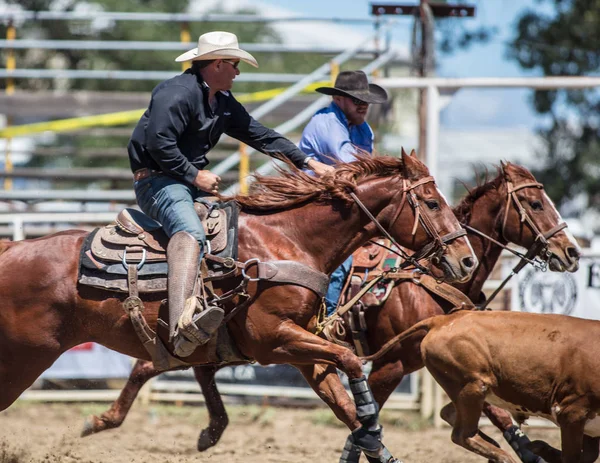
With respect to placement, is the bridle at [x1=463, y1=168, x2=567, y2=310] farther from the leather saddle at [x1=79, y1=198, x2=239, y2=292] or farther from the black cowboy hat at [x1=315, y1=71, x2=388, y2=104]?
the leather saddle at [x1=79, y1=198, x2=239, y2=292]

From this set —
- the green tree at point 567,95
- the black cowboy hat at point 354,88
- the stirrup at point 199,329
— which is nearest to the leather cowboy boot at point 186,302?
the stirrup at point 199,329

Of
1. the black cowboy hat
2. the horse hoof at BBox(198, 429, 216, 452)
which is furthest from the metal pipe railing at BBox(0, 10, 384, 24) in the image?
the horse hoof at BBox(198, 429, 216, 452)

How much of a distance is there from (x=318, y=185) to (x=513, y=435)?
6.77ft

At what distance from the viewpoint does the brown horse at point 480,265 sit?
5891 mm

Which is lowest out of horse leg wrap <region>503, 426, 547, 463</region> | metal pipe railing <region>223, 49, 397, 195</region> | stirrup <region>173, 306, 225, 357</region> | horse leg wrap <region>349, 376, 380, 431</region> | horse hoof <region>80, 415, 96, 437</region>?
horse hoof <region>80, 415, 96, 437</region>

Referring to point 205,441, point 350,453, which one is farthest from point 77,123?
point 350,453

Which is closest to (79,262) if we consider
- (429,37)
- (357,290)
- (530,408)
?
(357,290)

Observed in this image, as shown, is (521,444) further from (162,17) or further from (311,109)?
(162,17)

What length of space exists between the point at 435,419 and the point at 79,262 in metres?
4.47

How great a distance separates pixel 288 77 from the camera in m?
11.0

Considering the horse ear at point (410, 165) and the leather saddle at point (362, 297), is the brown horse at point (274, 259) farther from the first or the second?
the leather saddle at point (362, 297)

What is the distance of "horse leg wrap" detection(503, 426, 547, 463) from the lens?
545 centimetres

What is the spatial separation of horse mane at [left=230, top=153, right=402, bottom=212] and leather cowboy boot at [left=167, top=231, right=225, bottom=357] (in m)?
0.59

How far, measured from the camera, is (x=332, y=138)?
5.99 m
